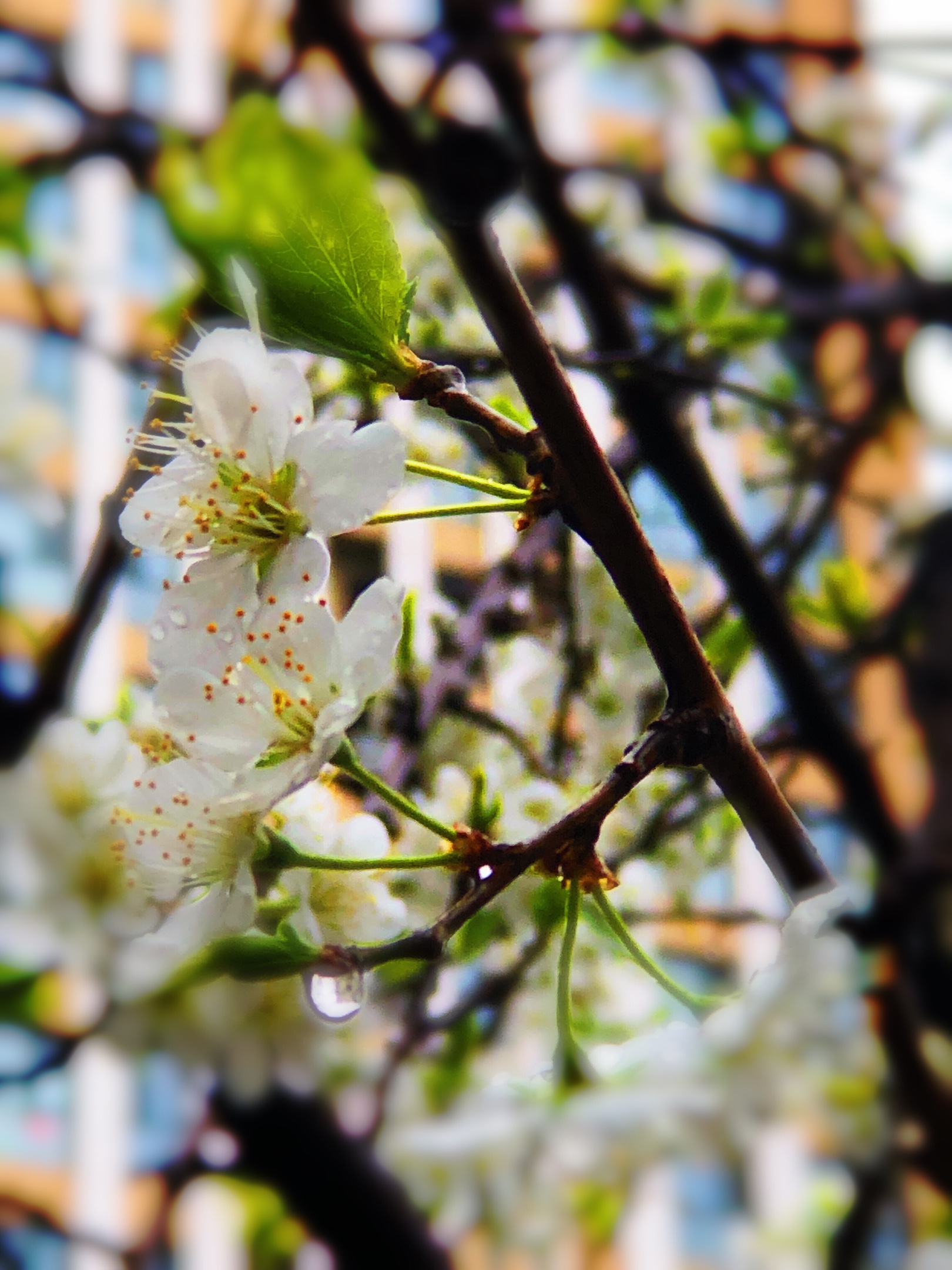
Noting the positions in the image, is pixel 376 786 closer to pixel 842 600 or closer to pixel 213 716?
pixel 213 716

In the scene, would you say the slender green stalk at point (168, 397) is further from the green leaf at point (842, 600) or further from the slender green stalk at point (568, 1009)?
the green leaf at point (842, 600)

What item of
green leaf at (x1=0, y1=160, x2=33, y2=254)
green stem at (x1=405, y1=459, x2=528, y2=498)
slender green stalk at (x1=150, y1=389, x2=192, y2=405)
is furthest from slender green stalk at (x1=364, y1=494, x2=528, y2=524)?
green leaf at (x1=0, y1=160, x2=33, y2=254)

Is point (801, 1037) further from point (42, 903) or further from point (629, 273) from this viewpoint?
point (629, 273)

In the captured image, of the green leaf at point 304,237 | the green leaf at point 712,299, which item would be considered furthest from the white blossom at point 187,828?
the green leaf at point 712,299

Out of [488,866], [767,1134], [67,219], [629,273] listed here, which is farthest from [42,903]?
[67,219]

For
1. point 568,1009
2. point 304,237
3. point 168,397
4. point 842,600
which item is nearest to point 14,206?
point 168,397

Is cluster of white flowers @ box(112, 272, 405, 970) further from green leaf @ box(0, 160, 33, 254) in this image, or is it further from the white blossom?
green leaf @ box(0, 160, 33, 254)
